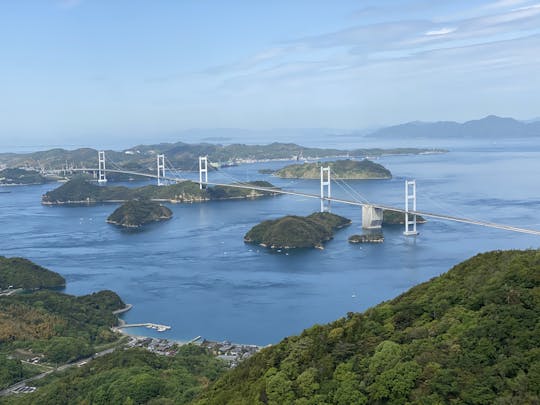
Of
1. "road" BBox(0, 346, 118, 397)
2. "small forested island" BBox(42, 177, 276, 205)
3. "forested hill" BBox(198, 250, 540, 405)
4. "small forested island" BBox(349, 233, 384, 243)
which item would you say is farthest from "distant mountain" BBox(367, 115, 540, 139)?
"forested hill" BBox(198, 250, 540, 405)

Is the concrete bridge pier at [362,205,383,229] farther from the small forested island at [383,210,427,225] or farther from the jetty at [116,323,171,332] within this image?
the jetty at [116,323,171,332]

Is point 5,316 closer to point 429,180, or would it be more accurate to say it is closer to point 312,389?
point 312,389

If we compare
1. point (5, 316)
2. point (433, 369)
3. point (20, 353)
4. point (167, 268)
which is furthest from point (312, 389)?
point (167, 268)

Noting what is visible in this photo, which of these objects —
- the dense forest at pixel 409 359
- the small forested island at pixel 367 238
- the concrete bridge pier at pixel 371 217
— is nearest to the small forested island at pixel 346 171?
the concrete bridge pier at pixel 371 217

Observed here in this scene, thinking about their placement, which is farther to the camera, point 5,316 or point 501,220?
point 501,220

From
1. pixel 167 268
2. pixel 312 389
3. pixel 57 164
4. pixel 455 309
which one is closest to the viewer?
pixel 312 389
